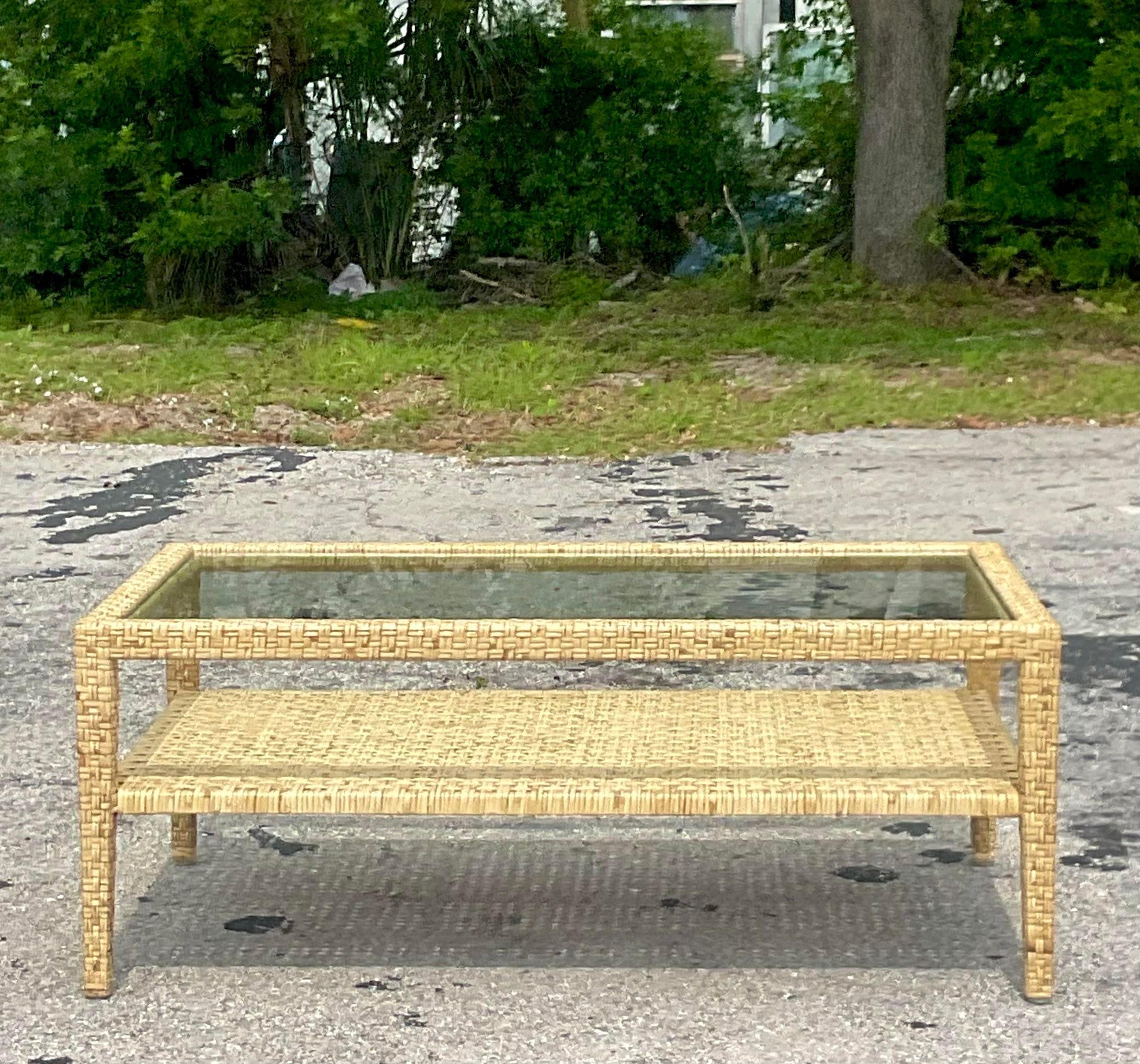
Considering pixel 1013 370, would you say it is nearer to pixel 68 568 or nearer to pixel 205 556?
pixel 68 568

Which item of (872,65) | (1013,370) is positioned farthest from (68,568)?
(872,65)

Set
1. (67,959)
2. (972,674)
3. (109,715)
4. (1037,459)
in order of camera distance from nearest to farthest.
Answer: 1. (109,715)
2. (67,959)
3. (972,674)
4. (1037,459)

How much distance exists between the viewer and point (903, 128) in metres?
15.5

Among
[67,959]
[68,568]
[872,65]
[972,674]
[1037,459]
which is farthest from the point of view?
[872,65]

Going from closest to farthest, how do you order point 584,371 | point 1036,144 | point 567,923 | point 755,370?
1. point 567,923
2. point 584,371
3. point 755,370
4. point 1036,144

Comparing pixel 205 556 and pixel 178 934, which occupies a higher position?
pixel 205 556

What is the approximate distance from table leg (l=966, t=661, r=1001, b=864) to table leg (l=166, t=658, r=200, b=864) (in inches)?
61.1

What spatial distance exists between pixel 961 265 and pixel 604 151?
10.9ft

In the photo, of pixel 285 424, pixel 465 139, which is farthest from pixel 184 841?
pixel 465 139

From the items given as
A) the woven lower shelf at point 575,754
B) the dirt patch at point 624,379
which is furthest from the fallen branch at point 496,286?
the woven lower shelf at point 575,754

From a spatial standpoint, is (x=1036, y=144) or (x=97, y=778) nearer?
(x=97, y=778)

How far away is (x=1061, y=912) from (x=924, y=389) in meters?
7.58

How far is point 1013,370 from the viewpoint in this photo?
38.4ft

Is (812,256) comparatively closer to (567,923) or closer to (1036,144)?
(1036,144)
